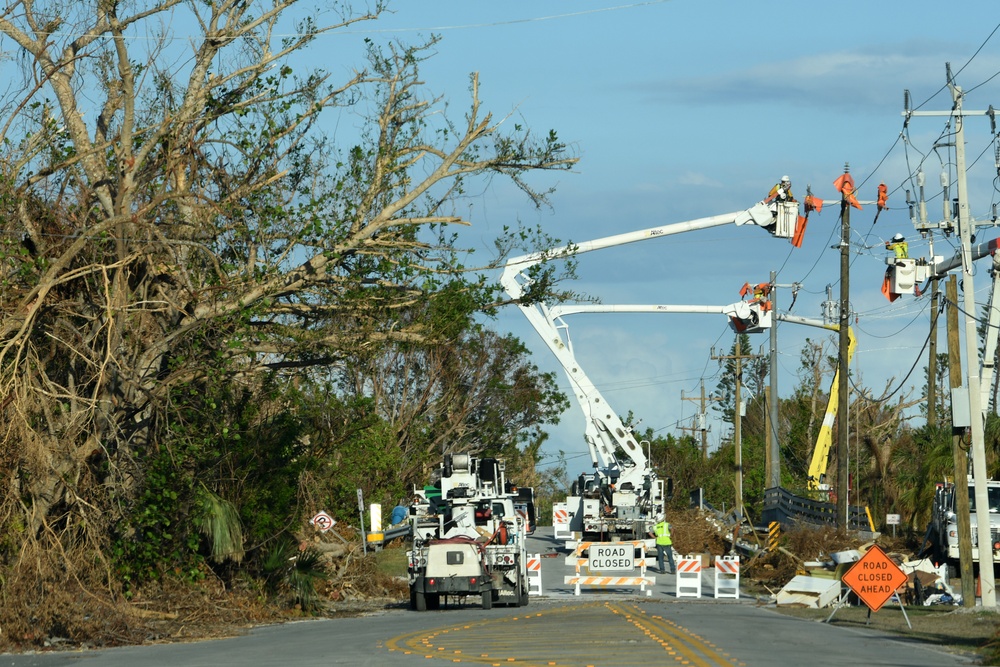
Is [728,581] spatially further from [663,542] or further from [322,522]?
[322,522]

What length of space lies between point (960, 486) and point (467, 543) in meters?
9.71

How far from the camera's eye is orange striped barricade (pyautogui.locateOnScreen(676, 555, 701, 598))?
31.4 meters

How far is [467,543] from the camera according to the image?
27.0m

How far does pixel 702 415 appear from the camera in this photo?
86.9 metres

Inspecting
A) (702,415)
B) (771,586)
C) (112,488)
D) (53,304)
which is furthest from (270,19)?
(702,415)

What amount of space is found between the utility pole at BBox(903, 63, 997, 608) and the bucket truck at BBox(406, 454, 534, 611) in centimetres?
888

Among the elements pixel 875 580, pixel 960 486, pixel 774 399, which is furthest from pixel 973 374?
pixel 774 399

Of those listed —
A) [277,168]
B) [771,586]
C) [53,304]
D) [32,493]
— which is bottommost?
[771,586]

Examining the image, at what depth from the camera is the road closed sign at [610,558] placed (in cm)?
3291

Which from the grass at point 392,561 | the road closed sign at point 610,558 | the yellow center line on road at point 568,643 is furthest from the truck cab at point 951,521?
the grass at point 392,561

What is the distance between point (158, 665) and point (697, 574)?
17.5 metres

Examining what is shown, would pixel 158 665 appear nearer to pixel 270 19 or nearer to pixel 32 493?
pixel 32 493

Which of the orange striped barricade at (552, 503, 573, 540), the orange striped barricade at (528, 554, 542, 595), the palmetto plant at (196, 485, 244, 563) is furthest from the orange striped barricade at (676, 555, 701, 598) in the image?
the orange striped barricade at (552, 503, 573, 540)

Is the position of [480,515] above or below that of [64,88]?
below
